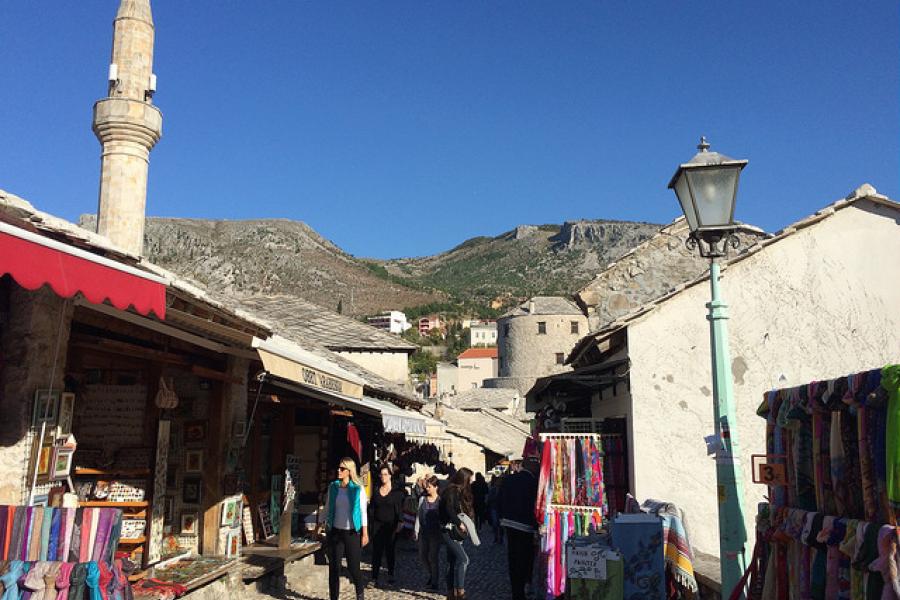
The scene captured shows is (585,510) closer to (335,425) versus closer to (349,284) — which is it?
(335,425)

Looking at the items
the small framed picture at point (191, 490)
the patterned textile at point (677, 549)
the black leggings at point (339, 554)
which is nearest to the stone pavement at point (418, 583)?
the black leggings at point (339, 554)

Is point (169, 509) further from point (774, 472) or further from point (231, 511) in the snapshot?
point (774, 472)

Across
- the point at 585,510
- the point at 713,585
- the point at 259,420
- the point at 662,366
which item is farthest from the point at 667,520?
the point at 259,420

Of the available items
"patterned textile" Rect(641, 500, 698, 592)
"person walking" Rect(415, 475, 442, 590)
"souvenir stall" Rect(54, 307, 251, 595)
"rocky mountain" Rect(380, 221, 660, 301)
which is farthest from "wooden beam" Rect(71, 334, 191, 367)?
"rocky mountain" Rect(380, 221, 660, 301)

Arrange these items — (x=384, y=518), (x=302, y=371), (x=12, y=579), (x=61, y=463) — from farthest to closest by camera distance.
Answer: (x=384, y=518)
(x=302, y=371)
(x=61, y=463)
(x=12, y=579)

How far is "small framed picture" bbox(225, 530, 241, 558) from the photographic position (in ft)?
28.6

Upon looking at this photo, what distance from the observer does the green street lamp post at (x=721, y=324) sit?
516 centimetres

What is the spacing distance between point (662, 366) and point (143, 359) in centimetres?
661

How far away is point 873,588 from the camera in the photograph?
332 centimetres

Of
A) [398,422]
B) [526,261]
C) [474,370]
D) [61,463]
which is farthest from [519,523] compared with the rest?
[526,261]

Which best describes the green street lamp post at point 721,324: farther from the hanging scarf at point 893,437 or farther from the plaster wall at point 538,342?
the plaster wall at point 538,342

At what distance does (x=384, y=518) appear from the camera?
34.4 feet

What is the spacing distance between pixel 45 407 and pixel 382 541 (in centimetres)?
655

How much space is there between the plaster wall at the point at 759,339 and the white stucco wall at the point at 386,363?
16039mm
